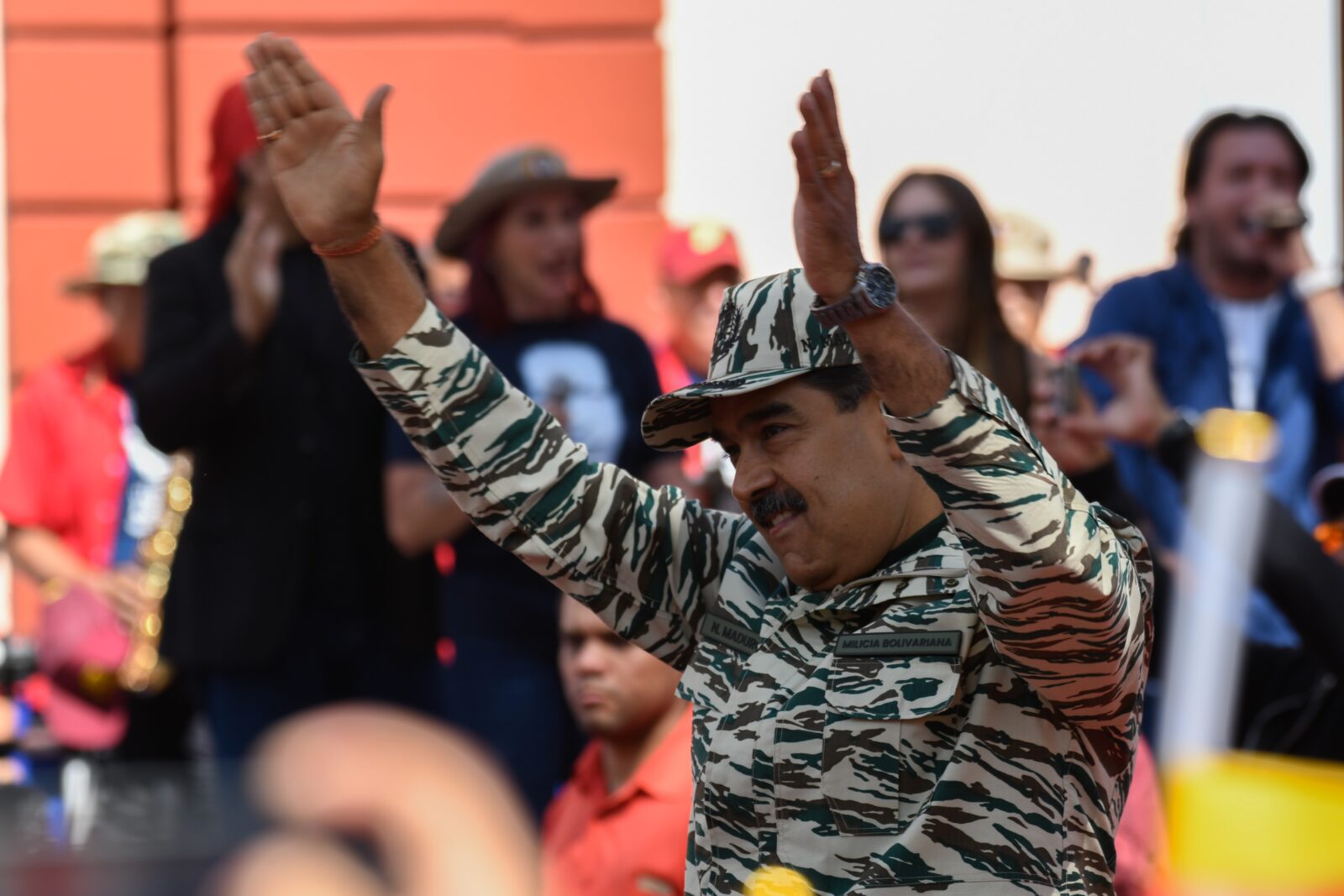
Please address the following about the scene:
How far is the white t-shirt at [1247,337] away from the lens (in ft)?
15.2

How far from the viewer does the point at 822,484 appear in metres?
2.41

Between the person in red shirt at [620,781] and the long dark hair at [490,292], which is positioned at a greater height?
the long dark hair at [490,292]

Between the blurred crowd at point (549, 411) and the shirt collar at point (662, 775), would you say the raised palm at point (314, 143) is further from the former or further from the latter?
the blurred crowd at point (549, 411)

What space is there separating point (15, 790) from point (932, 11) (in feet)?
14.3

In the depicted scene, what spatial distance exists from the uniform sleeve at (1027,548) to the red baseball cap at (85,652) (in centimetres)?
369

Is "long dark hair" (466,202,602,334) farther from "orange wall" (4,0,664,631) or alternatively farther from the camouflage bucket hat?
"orange wall" (4,0,664,631)

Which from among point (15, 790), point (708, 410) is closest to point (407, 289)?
point (708, 410)

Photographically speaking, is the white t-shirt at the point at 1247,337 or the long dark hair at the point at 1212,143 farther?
the long dark hair at the point at 1212,143

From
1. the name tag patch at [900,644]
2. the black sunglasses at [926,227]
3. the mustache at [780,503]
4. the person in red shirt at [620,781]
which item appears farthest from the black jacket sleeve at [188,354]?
the name tag patch at [900,644]

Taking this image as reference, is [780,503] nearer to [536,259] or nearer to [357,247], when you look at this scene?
[357,247]

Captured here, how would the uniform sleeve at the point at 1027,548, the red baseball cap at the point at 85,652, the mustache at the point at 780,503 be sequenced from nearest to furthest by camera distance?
the uniform sleeve at the point at 1027,548, the mustache at the point at 780,503, the red baseball cap at the point at 85,652

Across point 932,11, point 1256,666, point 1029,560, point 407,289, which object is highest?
point 932,11

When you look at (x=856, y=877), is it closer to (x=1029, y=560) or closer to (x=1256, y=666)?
(x=1029, y=560)

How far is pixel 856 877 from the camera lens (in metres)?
2.29
